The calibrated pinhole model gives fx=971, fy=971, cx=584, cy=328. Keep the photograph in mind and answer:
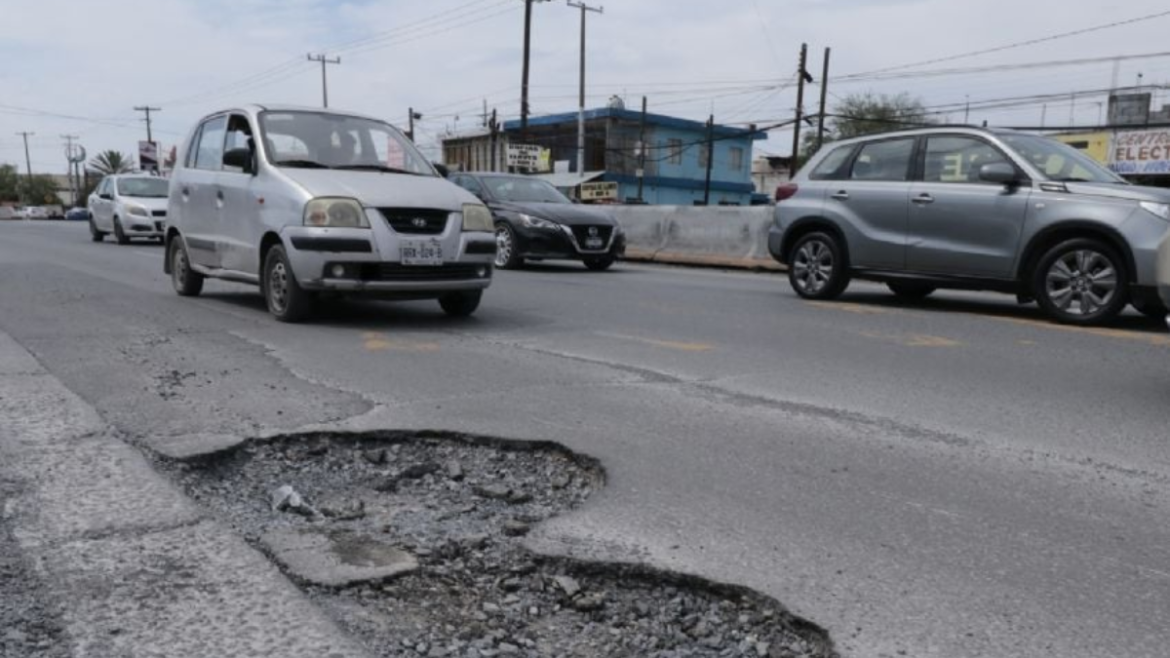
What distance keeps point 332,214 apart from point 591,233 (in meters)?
7.22

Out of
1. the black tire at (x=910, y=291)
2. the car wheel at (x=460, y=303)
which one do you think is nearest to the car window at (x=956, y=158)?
the black tire at (x=910, y=291)

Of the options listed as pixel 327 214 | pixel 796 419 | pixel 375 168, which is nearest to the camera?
pixel 796 419

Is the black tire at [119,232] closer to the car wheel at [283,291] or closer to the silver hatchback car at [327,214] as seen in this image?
the silver hatchback car at [327,214]

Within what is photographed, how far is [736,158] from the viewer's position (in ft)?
183

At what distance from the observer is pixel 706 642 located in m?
2.53

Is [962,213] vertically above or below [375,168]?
below

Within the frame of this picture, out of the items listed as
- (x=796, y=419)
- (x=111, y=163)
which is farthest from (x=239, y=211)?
(x=111, y=163)

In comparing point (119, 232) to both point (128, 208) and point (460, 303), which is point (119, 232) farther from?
point (460, 303)

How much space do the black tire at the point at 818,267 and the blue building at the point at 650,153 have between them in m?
37.2

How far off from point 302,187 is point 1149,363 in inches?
237

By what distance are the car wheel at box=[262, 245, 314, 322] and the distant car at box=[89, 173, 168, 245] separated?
13933 mm

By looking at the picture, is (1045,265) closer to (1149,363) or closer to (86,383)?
(1149,363)

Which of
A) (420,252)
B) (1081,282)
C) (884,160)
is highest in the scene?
(884,160)

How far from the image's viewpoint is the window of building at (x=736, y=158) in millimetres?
55469
